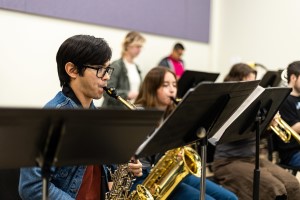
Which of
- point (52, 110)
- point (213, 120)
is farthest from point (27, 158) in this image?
point (213, 120)

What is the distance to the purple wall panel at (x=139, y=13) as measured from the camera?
13.7 feet

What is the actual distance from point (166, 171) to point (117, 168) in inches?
22.0

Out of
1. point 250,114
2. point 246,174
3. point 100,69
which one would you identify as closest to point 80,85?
point 100,69

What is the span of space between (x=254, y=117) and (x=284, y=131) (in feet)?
3.33

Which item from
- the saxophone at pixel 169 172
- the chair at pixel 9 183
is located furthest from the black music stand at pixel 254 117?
the chair at pixel 9 183

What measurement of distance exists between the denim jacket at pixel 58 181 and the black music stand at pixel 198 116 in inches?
18.3

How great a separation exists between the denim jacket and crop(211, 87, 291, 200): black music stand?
793mm

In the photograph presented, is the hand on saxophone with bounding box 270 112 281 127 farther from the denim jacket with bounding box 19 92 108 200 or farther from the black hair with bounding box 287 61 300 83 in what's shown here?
the denim jacket with bounding box 19 92 108 200

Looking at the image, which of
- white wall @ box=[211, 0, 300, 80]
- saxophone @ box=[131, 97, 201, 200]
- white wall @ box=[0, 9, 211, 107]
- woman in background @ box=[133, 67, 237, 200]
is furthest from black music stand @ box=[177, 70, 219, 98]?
white wall @ box=[211, 0, 300, 80]

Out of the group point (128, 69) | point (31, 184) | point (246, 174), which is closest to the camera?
point (31, 184)

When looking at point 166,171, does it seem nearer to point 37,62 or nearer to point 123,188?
point 123,188

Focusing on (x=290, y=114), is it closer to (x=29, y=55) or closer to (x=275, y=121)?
(x=275, y=121)

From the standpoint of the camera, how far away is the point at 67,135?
A: 1.46 metres

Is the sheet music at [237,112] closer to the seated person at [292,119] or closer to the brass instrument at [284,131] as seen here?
the brass instrument at [284,131]
